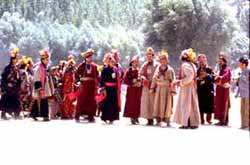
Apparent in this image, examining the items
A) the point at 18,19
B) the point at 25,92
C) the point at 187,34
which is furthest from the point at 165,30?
the point at 25,92

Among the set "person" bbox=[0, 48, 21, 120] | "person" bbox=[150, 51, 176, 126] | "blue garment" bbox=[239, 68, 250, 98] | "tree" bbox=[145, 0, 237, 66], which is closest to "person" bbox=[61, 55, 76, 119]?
"person" bbox=[0, 48, 21, 120]

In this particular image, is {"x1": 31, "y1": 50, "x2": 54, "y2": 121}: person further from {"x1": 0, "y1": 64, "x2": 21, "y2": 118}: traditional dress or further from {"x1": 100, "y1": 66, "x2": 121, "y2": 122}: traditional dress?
{"x1": 100, "y1": 66, "x2": 121, "y2": 122}: traditional dress

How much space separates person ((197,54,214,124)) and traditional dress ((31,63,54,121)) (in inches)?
113

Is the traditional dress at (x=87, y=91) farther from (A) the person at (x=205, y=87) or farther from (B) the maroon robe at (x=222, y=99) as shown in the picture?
(B) the maroon robe at (x=222, y=99)

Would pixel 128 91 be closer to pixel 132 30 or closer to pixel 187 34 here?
pixel 132 30

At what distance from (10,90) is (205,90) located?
149 inches

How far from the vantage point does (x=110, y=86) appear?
11.5 meters

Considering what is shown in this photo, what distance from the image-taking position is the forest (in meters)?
18.2

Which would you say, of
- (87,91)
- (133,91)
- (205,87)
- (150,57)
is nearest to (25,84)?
(87,91)

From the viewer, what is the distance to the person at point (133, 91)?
11.7 m

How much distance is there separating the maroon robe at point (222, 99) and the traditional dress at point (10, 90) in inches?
153

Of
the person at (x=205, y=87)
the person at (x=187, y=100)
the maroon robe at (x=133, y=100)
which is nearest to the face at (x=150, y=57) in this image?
the maroon robe at (x=133, y=100)

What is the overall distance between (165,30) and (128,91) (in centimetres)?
1621

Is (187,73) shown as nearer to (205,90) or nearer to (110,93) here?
(205,90)
